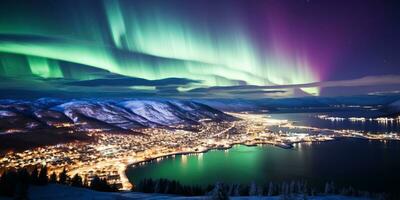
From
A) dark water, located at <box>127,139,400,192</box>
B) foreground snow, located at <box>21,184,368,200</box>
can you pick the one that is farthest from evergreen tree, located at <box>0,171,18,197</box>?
dark water, located at <box>127,139,400,192</box>

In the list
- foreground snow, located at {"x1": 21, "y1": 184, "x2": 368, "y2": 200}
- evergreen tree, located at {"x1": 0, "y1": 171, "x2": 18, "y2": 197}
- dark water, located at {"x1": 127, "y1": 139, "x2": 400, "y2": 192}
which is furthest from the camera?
dark water, located at {"x1": 127, "y1": 139, "x2": 400, "y2": 192}

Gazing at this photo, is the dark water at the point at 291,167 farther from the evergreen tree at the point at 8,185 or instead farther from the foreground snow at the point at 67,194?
the evergreen tree at the point at 8,185

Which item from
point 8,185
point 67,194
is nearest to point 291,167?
point 67,194

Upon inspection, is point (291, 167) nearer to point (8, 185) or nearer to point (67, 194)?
point (67, 194)

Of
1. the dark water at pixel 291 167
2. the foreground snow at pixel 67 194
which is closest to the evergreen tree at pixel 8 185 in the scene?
the foreground snow at pixel 67 194

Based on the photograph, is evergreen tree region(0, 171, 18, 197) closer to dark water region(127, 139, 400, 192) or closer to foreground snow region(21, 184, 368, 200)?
foreground snow region(21, 184, 368, 200)

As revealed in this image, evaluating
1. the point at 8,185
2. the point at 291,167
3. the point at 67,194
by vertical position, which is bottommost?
the point at 291,167

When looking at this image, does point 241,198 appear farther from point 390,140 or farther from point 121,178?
point 390,140

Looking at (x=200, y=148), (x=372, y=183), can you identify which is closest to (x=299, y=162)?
(x=372, y=183)
